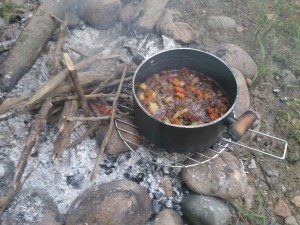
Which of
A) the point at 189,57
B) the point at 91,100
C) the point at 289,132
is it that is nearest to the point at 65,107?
the point at 91,100

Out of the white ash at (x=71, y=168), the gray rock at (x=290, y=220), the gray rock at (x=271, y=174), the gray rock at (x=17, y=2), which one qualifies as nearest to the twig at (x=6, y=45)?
the white ash at (x=71, y=168)

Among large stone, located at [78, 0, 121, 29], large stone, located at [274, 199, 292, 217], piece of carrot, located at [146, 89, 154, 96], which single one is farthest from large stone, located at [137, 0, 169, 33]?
large stone, located at [274, 199, 292, 217]

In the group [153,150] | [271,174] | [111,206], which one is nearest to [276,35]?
[271,174]

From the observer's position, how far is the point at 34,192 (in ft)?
8.28

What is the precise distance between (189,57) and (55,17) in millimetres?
1455

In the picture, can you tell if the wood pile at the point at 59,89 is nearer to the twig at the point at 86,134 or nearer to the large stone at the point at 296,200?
the twig at the point at 86,134

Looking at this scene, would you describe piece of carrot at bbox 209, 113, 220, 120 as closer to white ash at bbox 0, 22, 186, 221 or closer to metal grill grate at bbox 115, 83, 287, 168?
metal grill grate at bbox 115, 83, 287, 168

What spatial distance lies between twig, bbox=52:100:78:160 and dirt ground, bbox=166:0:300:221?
62.6 inches

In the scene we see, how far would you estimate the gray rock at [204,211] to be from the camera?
260cm

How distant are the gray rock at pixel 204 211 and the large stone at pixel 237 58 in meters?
1.60

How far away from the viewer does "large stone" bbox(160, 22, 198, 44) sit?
376 cm

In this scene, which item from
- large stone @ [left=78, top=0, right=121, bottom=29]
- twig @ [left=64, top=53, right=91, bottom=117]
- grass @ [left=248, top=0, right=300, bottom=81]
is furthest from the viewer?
grass @ [left=248, top=0, right=300, bottom=81]

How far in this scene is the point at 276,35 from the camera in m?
4.22

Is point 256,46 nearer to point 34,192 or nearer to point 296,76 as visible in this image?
point 296,76
